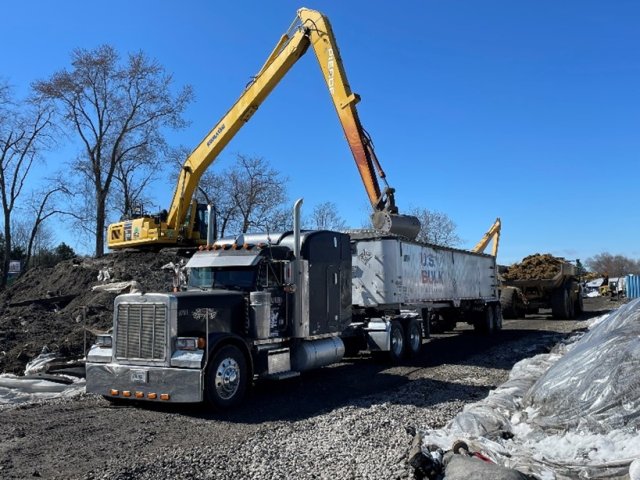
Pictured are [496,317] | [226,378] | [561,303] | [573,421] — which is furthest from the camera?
[561,303]

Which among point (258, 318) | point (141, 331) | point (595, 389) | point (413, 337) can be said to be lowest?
point (595, 389)

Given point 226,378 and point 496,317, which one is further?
point 496,317

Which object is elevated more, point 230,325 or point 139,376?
point 230,325

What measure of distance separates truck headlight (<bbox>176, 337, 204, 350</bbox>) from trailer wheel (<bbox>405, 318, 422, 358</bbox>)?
22.8ft

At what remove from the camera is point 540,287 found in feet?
84.4

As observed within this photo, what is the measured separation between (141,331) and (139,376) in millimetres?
641

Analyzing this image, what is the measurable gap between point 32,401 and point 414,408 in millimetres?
6276

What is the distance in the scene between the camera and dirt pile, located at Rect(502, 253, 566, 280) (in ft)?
85.8

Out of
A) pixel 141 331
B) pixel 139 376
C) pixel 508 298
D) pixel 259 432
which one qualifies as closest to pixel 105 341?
pixel 141 331

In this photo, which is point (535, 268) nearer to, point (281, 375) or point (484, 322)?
point (484, 322)

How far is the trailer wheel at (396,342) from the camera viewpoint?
1317 centimetres

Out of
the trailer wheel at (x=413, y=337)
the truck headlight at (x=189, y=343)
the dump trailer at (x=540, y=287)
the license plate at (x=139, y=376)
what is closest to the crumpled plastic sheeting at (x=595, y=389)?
the truck headlight at (x=189, y=343)

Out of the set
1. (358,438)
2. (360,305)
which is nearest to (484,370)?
(360,305)

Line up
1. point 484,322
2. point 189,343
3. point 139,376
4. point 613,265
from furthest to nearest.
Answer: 1. point 613,265
2. point 484,322
3. point 139,376
4. point 189,343
